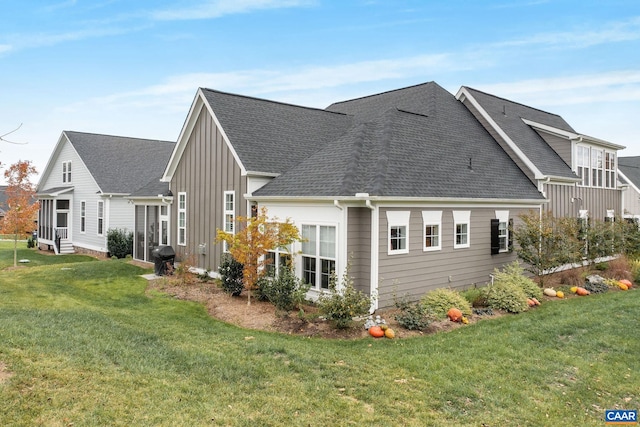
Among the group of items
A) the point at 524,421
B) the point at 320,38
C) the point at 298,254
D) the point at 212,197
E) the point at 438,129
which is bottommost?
the point at 524,421

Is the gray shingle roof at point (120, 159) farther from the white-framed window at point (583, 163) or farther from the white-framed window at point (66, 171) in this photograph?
the white-framed window at point (583, 163)

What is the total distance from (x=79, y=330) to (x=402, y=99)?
54.0 feet

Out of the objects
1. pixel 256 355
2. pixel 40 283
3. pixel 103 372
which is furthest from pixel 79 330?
pixel 40 283

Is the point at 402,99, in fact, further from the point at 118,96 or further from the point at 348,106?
the point at 118,96

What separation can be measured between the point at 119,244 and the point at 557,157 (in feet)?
74.8

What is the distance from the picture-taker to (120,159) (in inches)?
1112

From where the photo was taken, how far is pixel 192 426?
4.86m

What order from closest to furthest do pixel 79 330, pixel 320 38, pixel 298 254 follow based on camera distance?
pixel 79 330 < pixel 298 254 < pixel 320 38

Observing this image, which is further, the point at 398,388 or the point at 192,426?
the point at 398,388

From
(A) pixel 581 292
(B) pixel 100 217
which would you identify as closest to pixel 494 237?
(A) pixel 581 292

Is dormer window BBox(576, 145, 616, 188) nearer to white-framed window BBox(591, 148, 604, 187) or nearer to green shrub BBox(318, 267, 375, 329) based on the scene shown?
white-framed window BBox(591, 148, 604, 187)

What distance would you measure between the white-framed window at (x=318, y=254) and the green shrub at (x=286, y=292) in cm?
51

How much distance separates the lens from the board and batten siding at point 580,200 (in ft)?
59.1

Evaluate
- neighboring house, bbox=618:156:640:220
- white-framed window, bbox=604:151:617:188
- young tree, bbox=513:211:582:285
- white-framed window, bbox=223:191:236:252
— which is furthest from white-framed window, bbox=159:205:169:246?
neighboring house, bbox=618:156:640:220
